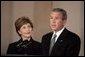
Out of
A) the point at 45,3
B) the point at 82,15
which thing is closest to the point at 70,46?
the point at 82,15

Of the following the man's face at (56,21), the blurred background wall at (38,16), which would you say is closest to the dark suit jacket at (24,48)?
the blurred background wall at (38,16)

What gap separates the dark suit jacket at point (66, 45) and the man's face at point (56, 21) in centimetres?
5

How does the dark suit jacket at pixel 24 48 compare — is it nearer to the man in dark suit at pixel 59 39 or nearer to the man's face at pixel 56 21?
the man in dark suit at pixel 59 39

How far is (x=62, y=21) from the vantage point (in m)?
1.44

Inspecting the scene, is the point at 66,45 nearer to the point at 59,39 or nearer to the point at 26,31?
the point at 59,39

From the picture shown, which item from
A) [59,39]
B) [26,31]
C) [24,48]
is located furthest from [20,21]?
[59,39]

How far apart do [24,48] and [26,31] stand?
4.9 inches

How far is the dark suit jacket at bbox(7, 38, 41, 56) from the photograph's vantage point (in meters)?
1.46

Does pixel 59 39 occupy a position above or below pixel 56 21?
below

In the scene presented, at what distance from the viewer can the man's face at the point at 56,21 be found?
1423mm

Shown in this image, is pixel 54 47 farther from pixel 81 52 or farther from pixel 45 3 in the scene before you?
pixel 45 3

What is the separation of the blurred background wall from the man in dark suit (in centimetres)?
3

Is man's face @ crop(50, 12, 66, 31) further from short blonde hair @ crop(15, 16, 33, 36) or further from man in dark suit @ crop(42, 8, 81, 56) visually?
short blonde hair @ crop(15, 16, 33, 36)

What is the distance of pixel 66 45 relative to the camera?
4.65ft
